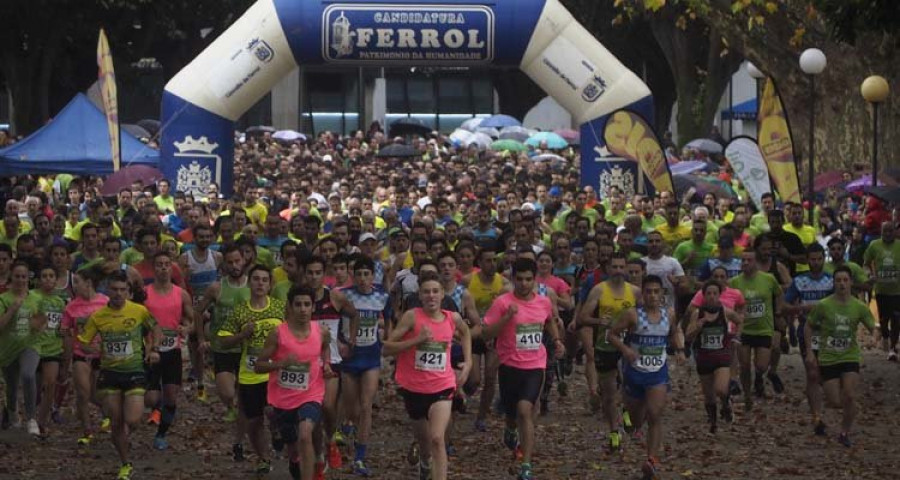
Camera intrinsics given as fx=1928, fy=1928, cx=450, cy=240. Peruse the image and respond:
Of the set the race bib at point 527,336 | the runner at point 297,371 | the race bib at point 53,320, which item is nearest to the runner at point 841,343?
the race bib at point 527,336

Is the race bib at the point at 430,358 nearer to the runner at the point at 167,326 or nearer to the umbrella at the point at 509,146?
the runner at the point at 167,326

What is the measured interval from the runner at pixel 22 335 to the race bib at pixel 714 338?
5212mm

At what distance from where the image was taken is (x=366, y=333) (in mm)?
14031

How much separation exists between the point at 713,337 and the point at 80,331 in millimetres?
4896

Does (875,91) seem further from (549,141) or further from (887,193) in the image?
(549,141)

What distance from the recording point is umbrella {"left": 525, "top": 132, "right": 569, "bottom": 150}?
49.7m

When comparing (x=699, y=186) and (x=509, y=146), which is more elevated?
(x=509, y=146)

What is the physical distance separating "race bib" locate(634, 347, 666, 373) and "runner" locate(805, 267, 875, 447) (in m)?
2.04

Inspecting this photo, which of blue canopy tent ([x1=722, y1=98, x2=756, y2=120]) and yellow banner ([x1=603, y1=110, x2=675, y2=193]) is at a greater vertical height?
blue canopy tent ([x1=722, y1=98, x2=756, y2=120])

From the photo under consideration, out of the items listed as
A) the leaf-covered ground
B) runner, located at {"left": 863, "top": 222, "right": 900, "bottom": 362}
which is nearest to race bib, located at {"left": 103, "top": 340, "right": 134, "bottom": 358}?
the leaf-covered ground

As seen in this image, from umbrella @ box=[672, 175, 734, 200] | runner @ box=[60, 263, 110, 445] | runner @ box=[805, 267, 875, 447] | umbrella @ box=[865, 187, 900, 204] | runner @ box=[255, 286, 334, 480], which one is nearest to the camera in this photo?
runner @ box=[255, 286, 334, 480]

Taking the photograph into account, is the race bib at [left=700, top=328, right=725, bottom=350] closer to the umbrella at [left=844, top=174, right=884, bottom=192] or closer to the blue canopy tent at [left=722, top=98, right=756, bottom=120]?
the umbrella at [left=844, top=174, right=884, bottom=192]

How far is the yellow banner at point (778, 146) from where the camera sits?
889 inches

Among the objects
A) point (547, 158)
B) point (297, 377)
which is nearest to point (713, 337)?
point (297, 377)
